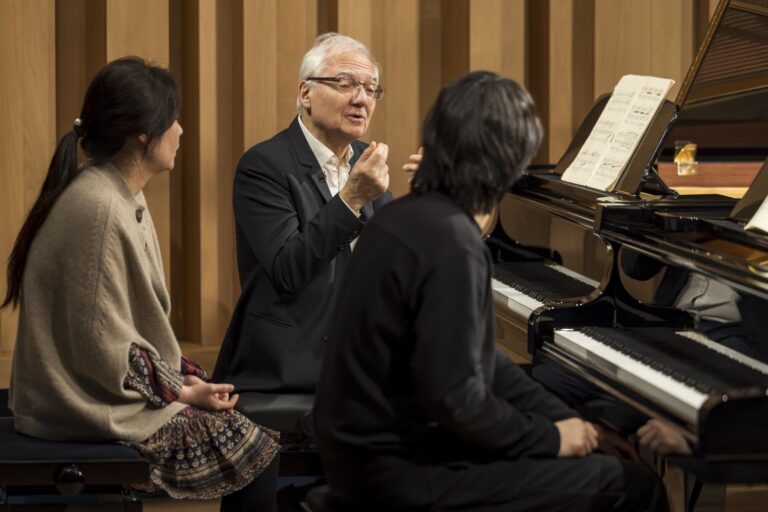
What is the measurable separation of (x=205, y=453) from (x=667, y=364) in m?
0.98

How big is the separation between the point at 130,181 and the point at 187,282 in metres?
1.75

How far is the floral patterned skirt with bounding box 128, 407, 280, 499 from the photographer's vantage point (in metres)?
2.50

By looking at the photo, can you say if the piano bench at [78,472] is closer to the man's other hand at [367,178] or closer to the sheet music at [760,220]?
the man's other hand at [367,178]

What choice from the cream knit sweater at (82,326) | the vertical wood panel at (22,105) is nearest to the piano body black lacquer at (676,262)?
the cream knit sweater at (82,326)

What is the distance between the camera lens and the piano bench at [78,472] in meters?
2.41

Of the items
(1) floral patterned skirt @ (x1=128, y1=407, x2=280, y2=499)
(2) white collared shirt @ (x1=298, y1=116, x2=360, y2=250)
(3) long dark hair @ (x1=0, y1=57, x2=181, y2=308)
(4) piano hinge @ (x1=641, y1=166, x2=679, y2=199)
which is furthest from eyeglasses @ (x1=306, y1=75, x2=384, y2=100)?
(1) floral patterned skirt @ (x1=128, y1=407, x2=280, y2=499)

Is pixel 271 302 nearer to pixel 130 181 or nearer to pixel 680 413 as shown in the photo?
pixel 130 181

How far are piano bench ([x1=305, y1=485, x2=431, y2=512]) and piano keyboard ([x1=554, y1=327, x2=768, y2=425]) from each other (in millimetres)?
573

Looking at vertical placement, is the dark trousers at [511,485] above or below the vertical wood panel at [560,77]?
below

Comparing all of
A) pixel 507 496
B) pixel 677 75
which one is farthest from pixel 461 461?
pixel 677 75

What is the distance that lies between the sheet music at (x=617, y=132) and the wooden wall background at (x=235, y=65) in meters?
0.91

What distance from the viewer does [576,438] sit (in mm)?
2158

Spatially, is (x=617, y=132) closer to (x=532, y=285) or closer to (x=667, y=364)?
(x=532, y=285)

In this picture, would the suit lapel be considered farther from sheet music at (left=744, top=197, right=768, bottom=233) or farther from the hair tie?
sheet music at (left=744, top=197, right=768, bottom=233)
